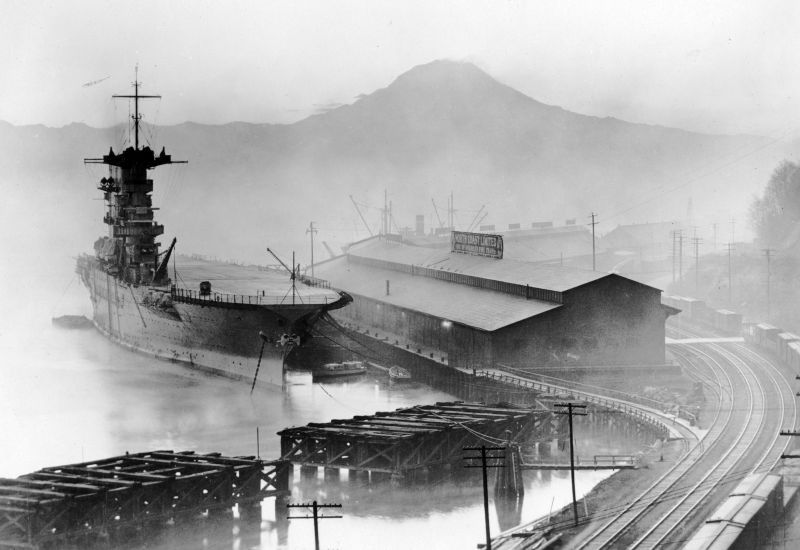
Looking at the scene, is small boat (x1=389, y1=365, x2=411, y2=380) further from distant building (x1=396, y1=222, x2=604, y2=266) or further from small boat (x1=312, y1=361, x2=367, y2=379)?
distant building (x1=396, y1=222, x2=604, y2=266)

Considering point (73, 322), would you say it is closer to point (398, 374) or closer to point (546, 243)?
point (398, 374)

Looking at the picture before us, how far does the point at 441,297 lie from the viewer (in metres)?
62.5

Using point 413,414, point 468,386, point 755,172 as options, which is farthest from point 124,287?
point 755,172

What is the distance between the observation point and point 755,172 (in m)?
165

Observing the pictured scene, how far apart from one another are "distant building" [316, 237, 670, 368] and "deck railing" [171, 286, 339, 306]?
26.3 feet

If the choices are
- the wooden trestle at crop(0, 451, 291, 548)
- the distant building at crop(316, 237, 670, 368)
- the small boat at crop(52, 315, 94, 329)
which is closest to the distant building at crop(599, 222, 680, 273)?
the distant building at crop(316, 237, 670, 368)

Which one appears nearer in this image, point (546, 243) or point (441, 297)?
point (441, 297)

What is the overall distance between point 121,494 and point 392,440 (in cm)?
989

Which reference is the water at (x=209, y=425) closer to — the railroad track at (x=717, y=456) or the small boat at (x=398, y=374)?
the small boat at (x=398, y=374)

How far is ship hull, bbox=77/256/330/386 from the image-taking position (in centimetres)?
4859

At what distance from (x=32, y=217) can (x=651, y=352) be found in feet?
461

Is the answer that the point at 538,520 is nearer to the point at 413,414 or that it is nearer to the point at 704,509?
the point at 704,509

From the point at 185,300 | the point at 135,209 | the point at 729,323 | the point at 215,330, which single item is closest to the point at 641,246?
the point at 729,323

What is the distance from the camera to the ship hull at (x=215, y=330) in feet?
159
